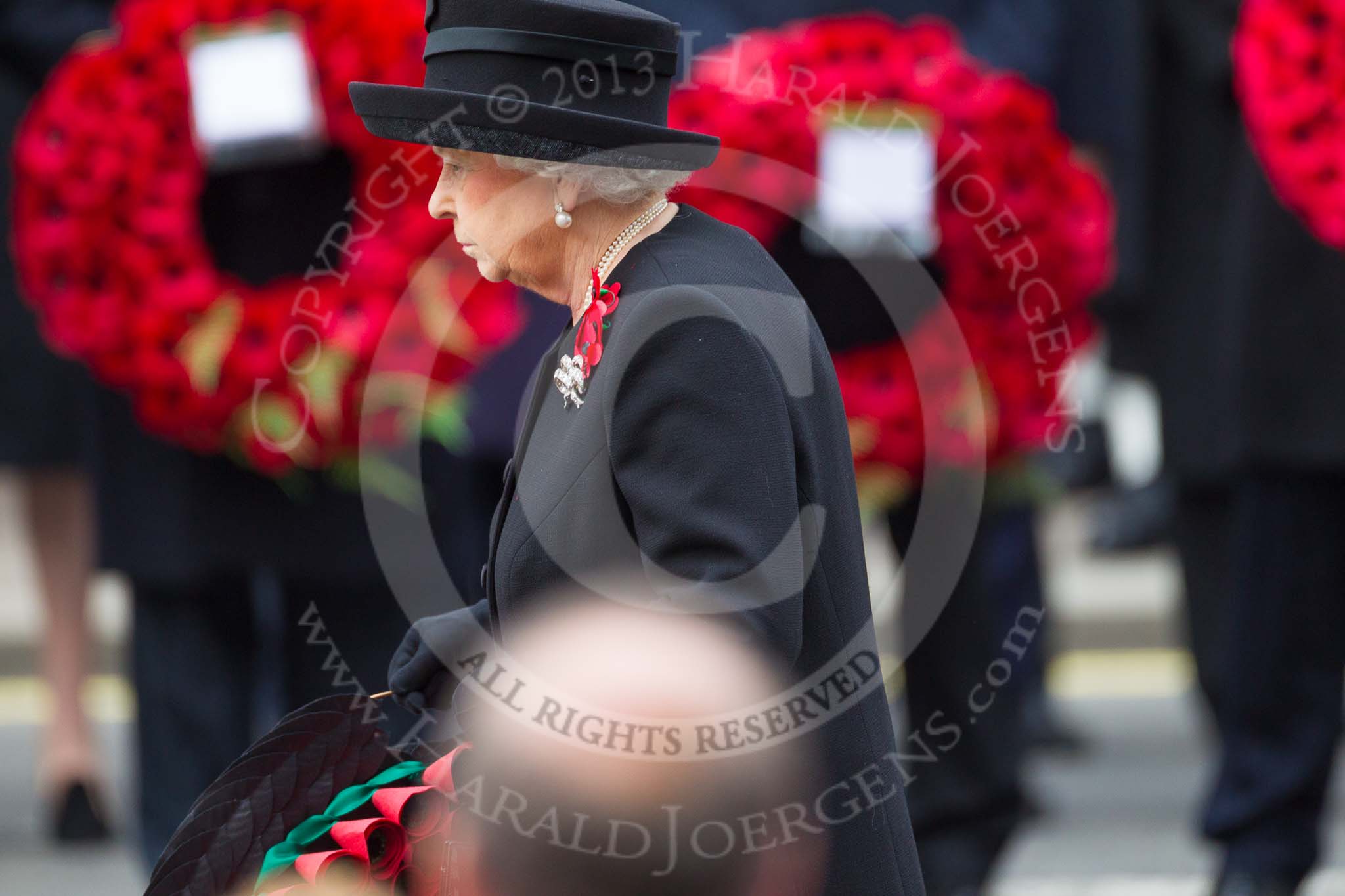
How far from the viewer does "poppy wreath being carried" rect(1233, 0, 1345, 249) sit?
140 inches

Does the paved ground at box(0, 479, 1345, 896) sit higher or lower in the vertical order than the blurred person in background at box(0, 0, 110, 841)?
lower

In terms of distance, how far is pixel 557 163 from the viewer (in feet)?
6.51

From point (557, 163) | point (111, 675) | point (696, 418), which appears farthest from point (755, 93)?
point (111, 675)

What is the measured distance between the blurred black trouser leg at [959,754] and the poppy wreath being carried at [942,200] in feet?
0.81

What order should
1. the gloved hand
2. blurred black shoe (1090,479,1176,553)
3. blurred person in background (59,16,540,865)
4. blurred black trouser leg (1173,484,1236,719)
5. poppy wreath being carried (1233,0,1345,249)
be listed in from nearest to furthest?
the gloved hand, poppy wreath being carried (1233,0,1345,249), blurred person in background (59,16,540,865), blurred black trouser leg (1173,484,1236,719), blurred black shoe (1090,479,1176,553)

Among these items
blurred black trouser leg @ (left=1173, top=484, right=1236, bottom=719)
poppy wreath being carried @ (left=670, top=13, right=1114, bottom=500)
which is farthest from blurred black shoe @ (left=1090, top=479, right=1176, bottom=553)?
poppy wreath being carried @ (left=670, top=13, right=1114, bottom=500)

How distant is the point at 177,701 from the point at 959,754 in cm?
143

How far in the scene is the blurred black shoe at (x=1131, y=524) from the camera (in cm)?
818

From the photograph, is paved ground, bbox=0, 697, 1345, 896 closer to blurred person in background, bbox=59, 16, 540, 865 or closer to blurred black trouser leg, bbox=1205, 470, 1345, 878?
blurred black trouser leg, bbox=1205, 470, 1345, 878

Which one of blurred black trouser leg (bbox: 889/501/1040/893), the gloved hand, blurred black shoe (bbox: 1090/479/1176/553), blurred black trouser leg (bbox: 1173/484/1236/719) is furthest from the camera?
blurred black shoe (bbox: 1090/479/1176/553)

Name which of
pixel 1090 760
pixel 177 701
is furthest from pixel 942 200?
A: pixel 1090 760

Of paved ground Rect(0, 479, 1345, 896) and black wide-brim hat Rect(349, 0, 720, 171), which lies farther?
paved ground Rect(0, 479, 1345, 896)

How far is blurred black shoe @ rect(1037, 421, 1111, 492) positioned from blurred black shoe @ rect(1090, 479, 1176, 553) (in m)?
0.14

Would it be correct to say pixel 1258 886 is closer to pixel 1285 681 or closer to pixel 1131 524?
pixel 1285 681
